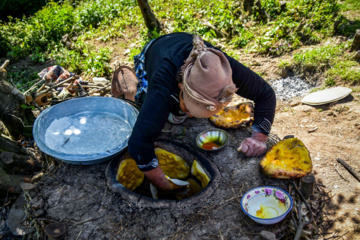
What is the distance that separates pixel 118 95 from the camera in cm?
361

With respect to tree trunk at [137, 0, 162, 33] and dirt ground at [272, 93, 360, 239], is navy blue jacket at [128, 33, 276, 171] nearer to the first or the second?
dirt ground at [272, 93, 360, 239]

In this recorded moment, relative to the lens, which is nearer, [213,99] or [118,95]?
[213,99]

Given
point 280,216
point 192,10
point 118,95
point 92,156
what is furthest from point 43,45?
point 280,216

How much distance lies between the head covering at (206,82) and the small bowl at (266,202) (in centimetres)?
71

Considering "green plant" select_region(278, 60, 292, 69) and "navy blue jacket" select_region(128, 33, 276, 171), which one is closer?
"navy blue jacket" select_region(128, 33, 276, 171)

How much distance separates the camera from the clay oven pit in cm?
182

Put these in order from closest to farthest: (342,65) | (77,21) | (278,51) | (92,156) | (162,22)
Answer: (92,156) < (342,65) < (278,51) < (162,22) < (77,21)

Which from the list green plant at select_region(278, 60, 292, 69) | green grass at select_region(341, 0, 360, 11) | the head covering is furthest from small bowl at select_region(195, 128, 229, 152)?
green grass at select_region(341, 0, 360, 11)

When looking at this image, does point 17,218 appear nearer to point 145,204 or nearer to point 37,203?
point 37,203

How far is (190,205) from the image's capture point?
6.44 ft

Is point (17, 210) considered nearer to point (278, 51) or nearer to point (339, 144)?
point (339, 144)

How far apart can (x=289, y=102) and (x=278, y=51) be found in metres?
1.21

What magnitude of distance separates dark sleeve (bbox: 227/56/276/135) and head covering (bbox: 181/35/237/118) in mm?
433

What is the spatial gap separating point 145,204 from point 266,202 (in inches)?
36.0
